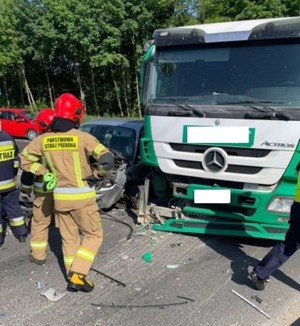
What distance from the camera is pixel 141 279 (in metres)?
4.41

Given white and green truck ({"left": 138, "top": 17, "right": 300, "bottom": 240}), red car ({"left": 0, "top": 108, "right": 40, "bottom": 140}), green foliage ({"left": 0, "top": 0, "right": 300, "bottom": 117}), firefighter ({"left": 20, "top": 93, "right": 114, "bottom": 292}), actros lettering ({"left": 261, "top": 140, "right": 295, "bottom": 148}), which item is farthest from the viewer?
green foliage ({"left": 0, "top": 0, "right": 300, "bottom": 117})

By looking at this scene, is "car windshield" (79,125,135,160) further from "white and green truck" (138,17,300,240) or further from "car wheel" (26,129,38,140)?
"car wheel" (26,129,38,140)

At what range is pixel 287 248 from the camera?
3.85 meters

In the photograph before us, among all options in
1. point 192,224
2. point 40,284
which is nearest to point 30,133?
point 192,224

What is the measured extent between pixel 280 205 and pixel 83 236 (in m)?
2.12

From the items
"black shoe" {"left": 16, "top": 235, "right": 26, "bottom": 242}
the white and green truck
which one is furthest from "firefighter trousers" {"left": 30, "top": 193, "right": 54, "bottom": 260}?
the white and green truck

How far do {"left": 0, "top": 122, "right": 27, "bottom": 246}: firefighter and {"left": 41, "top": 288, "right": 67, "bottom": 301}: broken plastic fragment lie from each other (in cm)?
173

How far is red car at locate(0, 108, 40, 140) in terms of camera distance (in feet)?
62.7

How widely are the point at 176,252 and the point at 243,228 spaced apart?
81 cm

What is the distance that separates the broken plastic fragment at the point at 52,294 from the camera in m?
4.00

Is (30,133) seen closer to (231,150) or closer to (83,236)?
(231,150)

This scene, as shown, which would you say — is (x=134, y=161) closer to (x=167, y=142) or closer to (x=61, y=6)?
(x=167, y=142)

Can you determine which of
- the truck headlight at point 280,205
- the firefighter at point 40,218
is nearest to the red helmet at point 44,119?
the firefighter at point 40,218

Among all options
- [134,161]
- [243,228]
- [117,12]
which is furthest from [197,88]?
[117,12]
